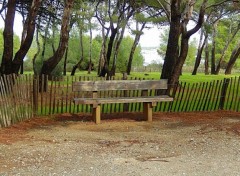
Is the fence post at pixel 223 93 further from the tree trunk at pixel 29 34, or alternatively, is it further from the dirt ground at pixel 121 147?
the tree trunk at pixel 29 34

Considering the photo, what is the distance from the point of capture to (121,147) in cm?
715

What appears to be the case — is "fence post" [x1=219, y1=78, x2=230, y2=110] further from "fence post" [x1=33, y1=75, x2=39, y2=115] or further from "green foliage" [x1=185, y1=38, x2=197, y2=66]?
"green foliage" [x1=185, y1=38, x2=197, y2=66]

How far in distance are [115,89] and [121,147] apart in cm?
323

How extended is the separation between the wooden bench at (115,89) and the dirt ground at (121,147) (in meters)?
0.42

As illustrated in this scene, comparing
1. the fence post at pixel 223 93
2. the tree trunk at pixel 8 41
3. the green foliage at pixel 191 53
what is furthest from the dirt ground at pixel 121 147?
the green foliage at pixel 191 53

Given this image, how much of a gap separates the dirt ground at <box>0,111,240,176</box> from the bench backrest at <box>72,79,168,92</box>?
921 millimetres

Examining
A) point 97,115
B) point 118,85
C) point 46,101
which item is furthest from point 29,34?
point 97,115

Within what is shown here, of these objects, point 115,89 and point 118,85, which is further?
Answer: point 118,85

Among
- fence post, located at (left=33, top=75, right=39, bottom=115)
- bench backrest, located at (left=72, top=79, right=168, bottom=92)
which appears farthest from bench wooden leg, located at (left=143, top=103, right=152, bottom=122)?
fence post, located at (left=33, top=75, right=39, bottom=115)

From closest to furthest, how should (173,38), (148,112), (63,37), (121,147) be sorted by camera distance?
(121,147) < (148,112) < (63,37) < (173,38)

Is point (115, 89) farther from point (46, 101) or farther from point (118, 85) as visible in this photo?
point (46, 101)

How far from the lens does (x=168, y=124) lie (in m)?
9.88

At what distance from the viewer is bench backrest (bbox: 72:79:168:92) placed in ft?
31.9

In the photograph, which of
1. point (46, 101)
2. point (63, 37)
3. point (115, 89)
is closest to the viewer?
point (115, 89)
